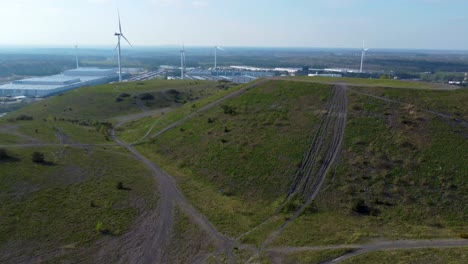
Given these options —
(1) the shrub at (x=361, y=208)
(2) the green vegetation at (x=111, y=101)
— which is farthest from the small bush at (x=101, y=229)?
(2) the green vegetation at (x=111, y=101)

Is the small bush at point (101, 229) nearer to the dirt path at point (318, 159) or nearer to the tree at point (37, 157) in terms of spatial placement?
the dirt path at point (318, 159)

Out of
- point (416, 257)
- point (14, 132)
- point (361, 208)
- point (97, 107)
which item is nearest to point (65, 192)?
point (14, 132)

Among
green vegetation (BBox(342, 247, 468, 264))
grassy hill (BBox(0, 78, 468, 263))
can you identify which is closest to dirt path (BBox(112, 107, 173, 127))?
grassy hill (BBox(0, 78, 468, 263))

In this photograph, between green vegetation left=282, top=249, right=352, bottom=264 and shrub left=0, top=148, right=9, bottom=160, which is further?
shrub left=0, top=148, right=9, bottom=160

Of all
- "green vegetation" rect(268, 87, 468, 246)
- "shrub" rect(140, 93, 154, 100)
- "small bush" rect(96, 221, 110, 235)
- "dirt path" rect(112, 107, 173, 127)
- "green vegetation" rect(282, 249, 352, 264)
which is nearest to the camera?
"green vegetation" rect(282, 249, 352, 264)

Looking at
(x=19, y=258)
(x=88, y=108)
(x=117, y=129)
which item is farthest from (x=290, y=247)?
(x=88, y=108)

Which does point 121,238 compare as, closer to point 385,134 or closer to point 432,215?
point 432,215

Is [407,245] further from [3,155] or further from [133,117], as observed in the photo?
Answer: [133,117]

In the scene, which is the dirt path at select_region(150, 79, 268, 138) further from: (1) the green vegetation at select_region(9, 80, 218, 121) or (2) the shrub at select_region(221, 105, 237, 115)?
(1) the green vegetation at select_region(9, 80, 218, 121)
